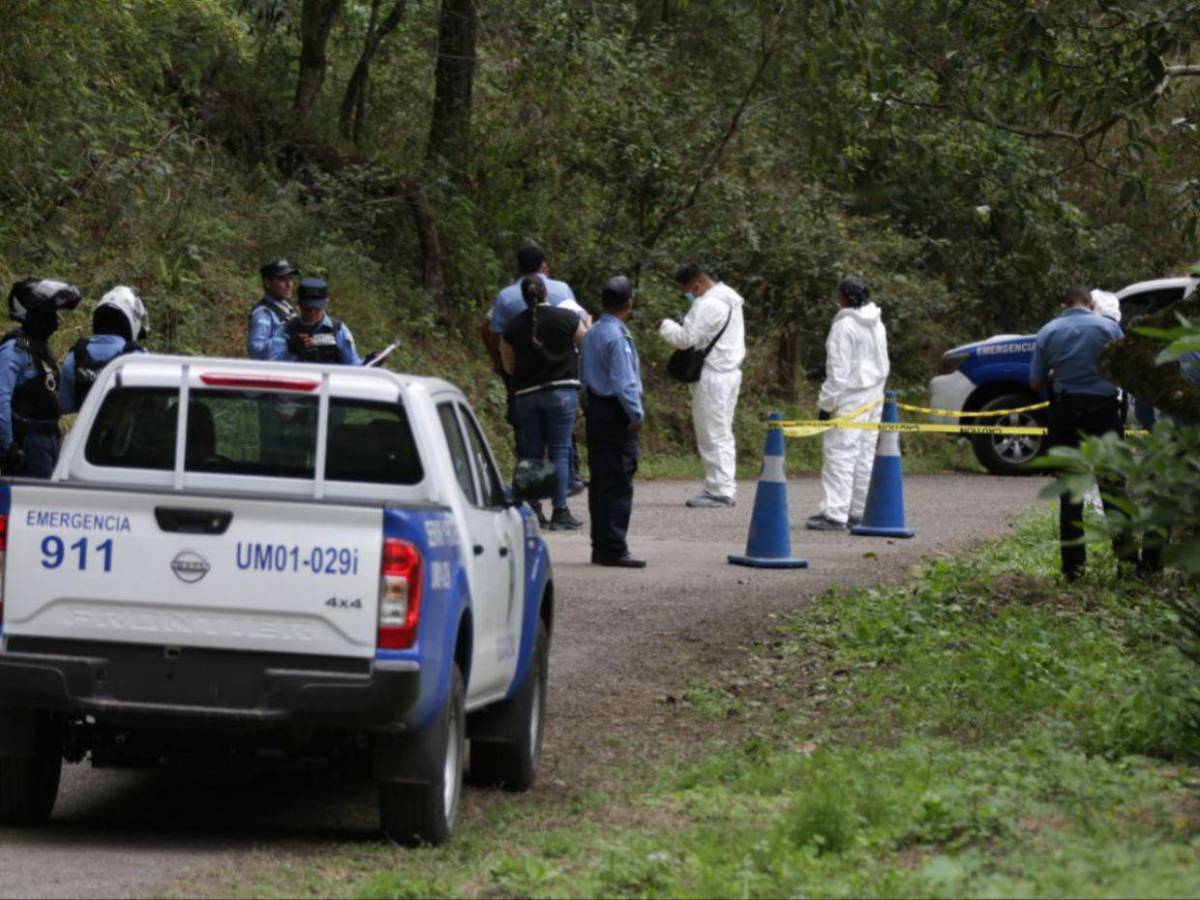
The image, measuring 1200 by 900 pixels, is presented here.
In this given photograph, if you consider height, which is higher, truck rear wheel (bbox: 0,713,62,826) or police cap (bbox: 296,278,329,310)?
police cap (bbox: 296,278,329,310)

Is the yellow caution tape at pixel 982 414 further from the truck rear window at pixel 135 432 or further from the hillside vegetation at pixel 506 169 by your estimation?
the truck rear window at pixel 135 432

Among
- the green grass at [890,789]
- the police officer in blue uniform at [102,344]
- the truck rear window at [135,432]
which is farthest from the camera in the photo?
the police officer in blue uniform at [102,344]

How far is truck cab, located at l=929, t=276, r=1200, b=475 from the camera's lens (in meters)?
25.6

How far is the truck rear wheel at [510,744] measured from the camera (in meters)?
8.83

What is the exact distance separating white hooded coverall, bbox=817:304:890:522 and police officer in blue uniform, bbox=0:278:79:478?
27.4 ft

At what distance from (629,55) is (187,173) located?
660 cm

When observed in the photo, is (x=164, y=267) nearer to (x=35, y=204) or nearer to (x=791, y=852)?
(x=35, y=204)

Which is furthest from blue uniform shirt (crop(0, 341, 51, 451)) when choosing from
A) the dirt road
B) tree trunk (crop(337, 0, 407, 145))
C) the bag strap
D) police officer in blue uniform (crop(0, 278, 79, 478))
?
tree trunk (crop(337, 0, 407, 145))

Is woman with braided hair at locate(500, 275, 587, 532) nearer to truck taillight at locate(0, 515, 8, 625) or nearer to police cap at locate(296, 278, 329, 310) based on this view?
police cap at locate(296, 278, 329, 310)

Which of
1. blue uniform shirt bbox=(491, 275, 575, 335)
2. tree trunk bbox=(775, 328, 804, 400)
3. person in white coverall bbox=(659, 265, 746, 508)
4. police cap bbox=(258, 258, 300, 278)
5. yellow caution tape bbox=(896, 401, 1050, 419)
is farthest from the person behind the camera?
tree trunk bbox=(775, 328, 804, 400)

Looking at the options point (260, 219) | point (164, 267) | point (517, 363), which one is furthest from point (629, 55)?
point (517, 363)

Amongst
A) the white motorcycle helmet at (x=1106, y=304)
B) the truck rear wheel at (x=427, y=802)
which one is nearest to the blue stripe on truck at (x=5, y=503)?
the truck rear wheel at (x=427, y=802)

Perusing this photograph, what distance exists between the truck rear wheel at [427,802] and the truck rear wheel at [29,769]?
48.0 inches

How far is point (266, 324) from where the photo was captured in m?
13.6
